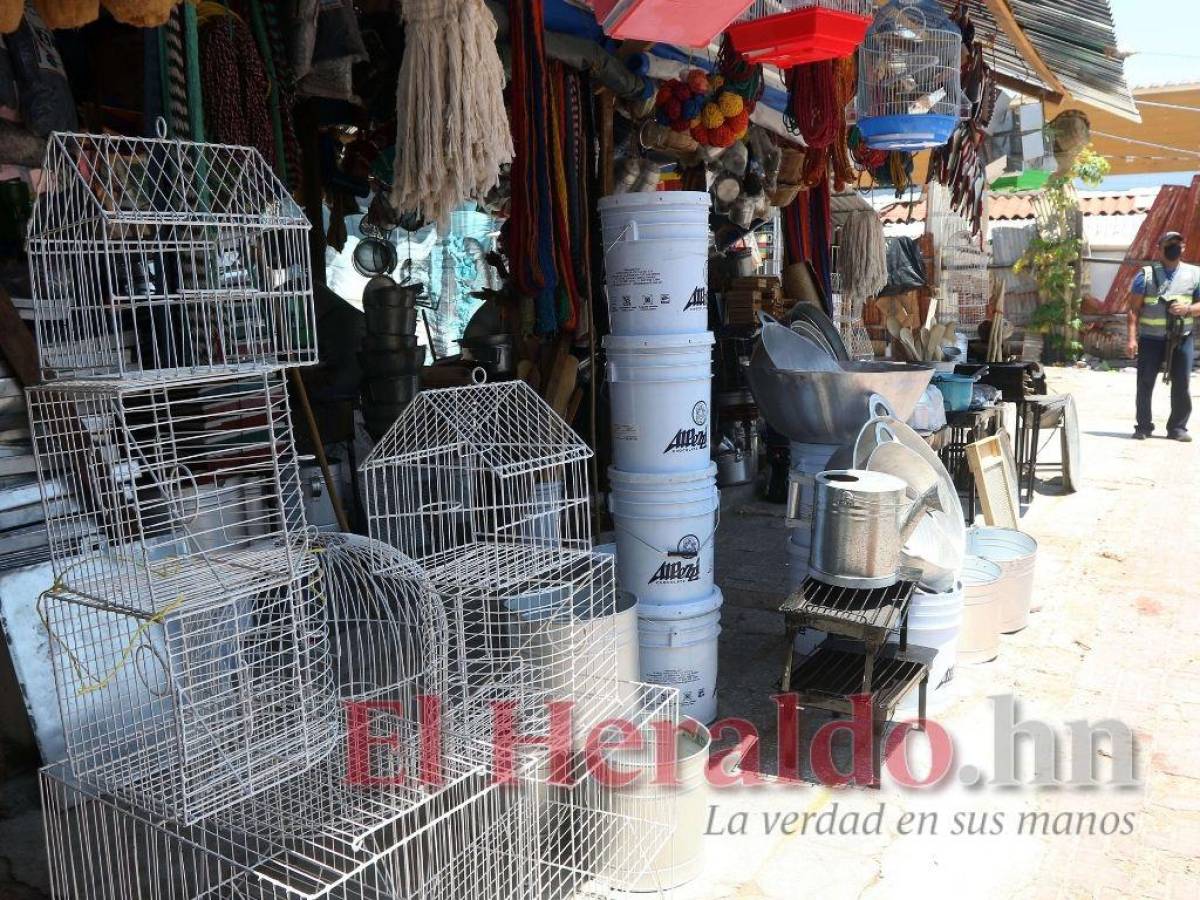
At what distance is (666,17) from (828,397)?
5.94 feet

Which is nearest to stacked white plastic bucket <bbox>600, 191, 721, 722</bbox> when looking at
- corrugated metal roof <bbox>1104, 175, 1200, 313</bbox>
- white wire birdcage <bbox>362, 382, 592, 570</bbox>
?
white wire birdcage <bbox>362, 382, 592, 570</bbox>

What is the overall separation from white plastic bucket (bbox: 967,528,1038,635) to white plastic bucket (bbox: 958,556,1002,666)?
A: 0.14m

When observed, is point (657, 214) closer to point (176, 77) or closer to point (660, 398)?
point (660, 398)

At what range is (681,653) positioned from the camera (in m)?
3.55

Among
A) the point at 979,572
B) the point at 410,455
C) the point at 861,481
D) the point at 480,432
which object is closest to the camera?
the point at 410,455

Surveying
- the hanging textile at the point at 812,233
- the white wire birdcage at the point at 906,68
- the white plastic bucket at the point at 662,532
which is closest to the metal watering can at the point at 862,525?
the white plastic bucket at the point at 662,532

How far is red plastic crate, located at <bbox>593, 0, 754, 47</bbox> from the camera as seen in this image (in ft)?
9.23

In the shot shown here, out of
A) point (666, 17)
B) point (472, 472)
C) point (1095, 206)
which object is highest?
point (1095, 206)

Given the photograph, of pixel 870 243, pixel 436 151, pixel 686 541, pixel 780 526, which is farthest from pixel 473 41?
pixel 870 243

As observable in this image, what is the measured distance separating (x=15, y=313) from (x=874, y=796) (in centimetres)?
318

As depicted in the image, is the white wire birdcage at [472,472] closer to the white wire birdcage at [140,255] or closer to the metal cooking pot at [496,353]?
the white wire birdcage at [140,255]

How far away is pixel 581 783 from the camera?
2709 mm

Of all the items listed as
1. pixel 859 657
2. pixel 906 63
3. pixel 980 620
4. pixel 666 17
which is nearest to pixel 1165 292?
pixel 906 63

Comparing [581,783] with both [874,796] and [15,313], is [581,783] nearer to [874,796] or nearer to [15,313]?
[874,796]
